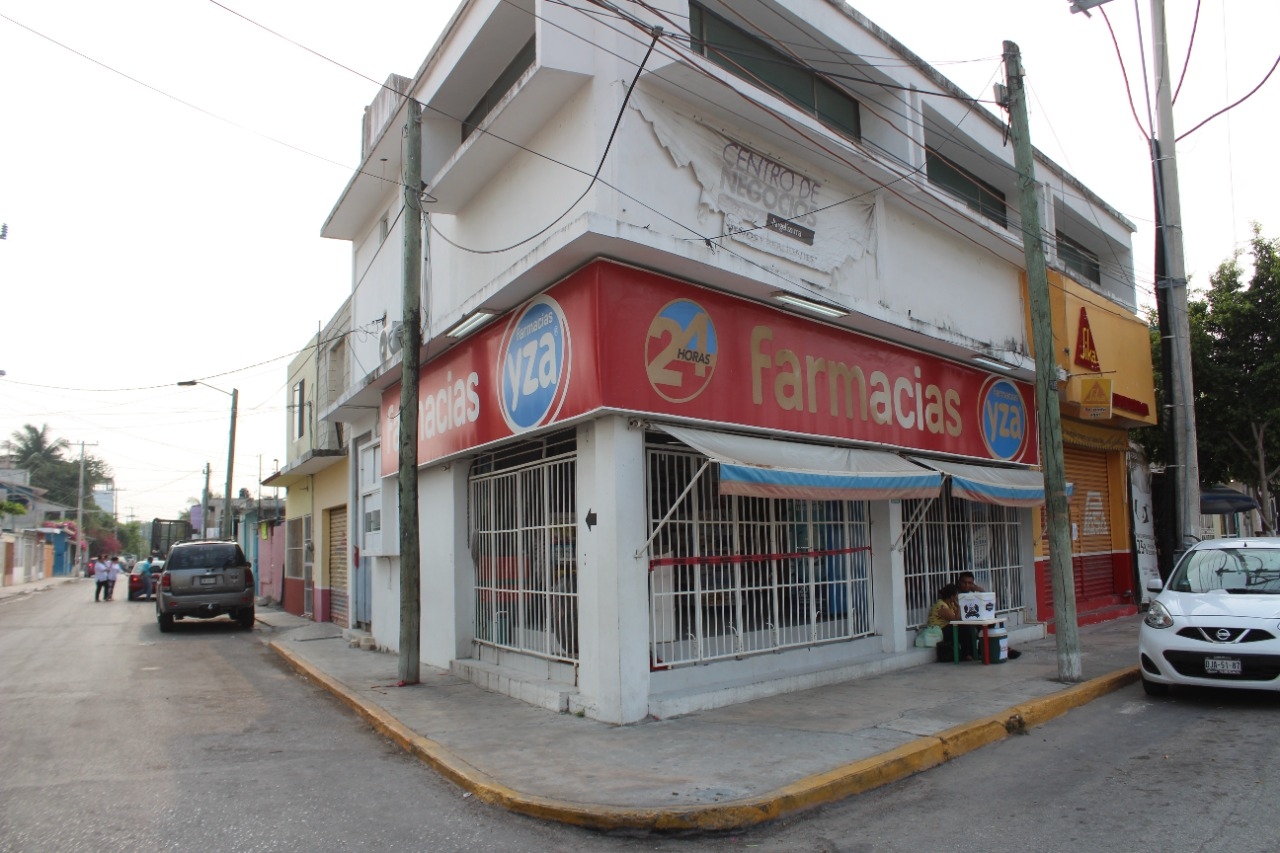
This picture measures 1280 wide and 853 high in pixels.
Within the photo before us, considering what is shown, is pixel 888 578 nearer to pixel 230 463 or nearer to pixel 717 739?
pixel 717 739

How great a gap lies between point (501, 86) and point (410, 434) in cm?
446

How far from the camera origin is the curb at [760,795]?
16.6 feet

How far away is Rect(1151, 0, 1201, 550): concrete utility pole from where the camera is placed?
12586mm

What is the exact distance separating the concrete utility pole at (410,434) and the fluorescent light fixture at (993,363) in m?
7.73

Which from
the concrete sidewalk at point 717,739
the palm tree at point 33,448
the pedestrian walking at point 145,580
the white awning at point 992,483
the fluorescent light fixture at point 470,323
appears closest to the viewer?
the concrete sidewalk at point 717,739

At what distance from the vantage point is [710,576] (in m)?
8.77

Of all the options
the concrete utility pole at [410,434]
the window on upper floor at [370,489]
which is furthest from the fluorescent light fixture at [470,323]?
the window on upper floor at [370,489]

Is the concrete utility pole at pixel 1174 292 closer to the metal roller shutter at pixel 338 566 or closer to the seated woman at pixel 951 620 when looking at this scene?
A: the seated woman at pixel 951 620

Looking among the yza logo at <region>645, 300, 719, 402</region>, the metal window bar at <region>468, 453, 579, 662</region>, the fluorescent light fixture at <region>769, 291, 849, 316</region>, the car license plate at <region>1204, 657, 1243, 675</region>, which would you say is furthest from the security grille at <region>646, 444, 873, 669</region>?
the car license plate at <region>1204, 657, 1243, 675</region>

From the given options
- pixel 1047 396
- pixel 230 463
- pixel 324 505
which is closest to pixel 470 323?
pixel 1047 396

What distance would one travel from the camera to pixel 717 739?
6.84 m

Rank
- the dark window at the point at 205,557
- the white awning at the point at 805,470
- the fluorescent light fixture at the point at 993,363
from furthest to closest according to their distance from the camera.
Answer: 1. the dark window at the point at 205,557
2. the fluorescent light fixture at the point at 993,363
3. the white awning at the point at 805,470

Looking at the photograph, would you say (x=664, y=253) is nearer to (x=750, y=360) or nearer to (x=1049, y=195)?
(x=750, y=360)

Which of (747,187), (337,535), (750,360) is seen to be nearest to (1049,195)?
(747,187)
